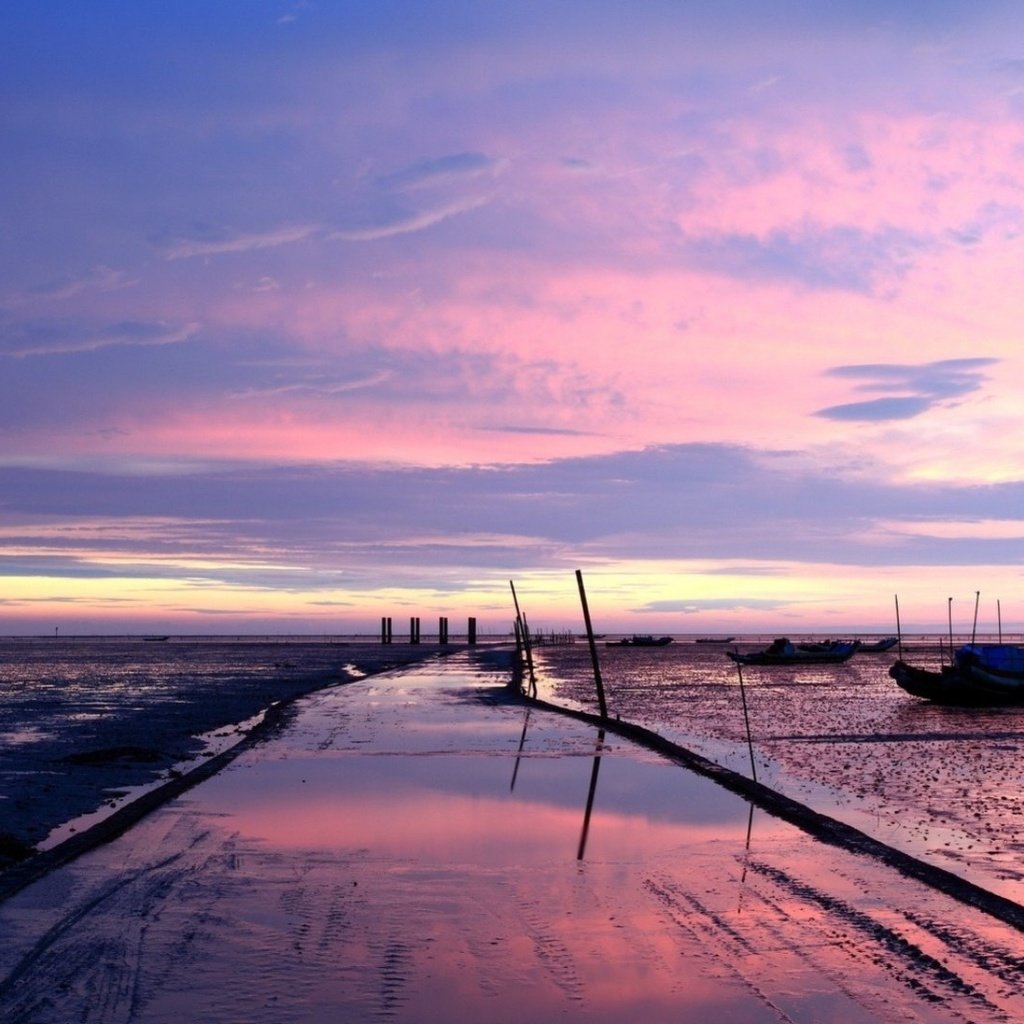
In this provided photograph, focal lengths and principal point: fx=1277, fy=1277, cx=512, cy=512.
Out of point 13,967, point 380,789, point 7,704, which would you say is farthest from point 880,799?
point 7,704

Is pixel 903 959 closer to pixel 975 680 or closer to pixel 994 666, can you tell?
pixel 975 680

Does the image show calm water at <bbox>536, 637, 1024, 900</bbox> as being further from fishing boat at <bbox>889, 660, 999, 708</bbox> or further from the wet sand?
the wet sand

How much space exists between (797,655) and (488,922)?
3773 inches

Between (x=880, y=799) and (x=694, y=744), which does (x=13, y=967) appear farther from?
(x=694, y=744)

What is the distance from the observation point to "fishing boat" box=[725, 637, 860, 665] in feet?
333

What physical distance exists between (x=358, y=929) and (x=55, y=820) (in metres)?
9.33

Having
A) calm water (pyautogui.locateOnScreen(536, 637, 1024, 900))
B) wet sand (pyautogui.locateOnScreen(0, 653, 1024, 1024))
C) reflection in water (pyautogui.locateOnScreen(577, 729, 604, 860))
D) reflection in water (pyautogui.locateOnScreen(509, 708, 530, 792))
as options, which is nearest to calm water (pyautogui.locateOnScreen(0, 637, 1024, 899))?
calm water (pyautogui.locateOnScreen(536, 637, 1024, 900))

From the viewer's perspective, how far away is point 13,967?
34.8 ft

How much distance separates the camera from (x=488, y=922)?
12273mm

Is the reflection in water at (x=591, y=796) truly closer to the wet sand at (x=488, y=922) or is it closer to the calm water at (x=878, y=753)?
the wet sand at (x=488, y=922)

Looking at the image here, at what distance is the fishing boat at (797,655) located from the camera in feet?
333

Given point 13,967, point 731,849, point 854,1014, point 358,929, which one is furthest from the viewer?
point 731,849

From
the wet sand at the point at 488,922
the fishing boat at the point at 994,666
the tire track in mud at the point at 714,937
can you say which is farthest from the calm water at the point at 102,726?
the fishing boat at the point at 994,666

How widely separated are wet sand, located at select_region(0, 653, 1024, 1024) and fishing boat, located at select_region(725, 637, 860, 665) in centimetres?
8137
